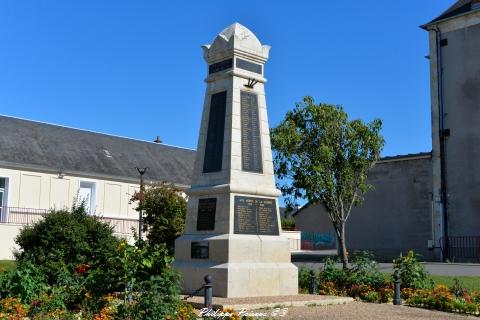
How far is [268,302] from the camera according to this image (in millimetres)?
10930

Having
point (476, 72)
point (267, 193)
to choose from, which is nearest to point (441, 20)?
point (476, 72)

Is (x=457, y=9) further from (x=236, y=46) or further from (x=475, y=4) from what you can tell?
(x=236, y=46)

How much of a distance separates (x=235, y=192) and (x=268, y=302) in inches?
97.2

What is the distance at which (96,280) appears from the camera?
29.9ft

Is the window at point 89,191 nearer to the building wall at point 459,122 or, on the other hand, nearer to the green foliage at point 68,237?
the building wall at point 459,122

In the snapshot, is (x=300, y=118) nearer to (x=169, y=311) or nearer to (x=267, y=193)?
(x=267, y=193)

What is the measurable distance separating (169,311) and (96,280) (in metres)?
1.97

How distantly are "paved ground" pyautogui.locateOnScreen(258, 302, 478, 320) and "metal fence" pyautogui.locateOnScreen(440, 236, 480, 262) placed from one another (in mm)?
20196

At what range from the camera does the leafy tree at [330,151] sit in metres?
22.6

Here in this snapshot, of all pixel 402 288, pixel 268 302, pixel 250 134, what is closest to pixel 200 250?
pixel 268 302

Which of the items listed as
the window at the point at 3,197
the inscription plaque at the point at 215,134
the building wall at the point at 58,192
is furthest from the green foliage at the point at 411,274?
the window at the point at 3,197

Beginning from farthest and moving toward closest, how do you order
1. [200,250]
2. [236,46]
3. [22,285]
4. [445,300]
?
[236,46] → [200,250] → [445,300] → [22,285]

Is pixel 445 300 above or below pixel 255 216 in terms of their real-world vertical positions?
below

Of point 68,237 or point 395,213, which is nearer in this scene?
point 68,237
